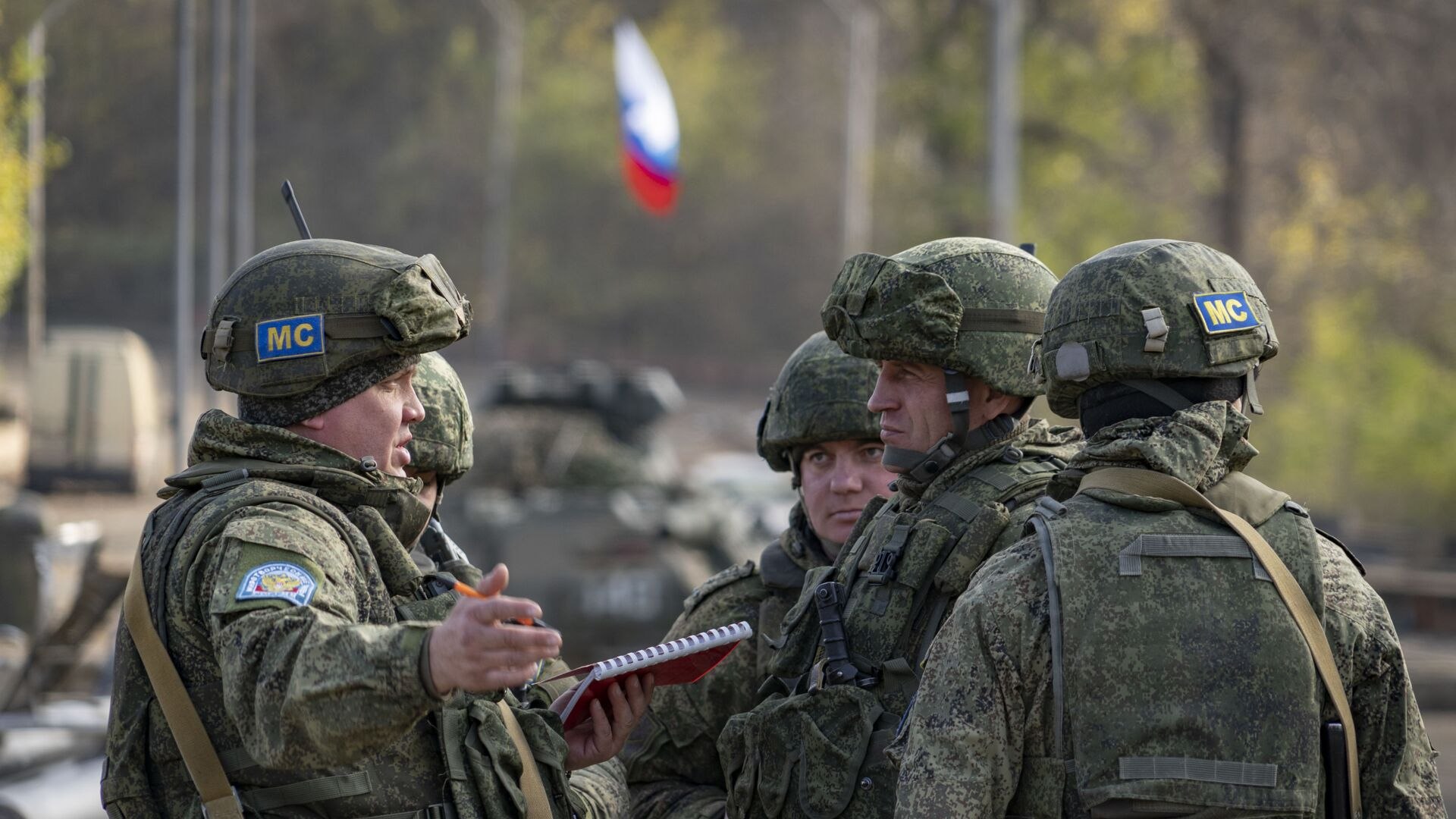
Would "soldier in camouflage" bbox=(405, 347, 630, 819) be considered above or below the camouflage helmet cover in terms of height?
below

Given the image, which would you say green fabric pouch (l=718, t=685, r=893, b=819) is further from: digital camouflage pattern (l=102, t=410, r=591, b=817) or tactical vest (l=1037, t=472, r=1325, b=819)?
tactical vest (l=1037, t=472, r=1325, b=819)

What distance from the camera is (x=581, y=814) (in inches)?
135

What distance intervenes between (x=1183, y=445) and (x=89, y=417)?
1850 centimetres

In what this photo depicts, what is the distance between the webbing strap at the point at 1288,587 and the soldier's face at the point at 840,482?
4.75 ft

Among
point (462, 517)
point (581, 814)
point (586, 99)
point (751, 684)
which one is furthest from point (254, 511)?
point (586, 99)

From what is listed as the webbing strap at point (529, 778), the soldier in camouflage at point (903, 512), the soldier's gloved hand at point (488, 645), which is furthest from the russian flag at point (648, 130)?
the soldier's gloved hand at point (488, 645)

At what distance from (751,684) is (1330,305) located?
2227 cm

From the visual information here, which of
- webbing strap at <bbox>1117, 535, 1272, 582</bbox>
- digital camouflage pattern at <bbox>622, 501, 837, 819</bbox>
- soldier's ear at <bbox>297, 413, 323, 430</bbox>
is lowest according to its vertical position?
digital camouflage pattern at <bbox>622, 501, 837, 819</bbox>

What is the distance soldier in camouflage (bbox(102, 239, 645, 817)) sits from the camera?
8.41ft

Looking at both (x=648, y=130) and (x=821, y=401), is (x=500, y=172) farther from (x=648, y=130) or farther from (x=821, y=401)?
(x=821, y=401)

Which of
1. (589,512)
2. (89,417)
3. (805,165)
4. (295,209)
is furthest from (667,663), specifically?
(805,165)

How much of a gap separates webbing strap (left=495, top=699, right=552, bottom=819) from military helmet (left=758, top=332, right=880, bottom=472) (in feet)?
4.64

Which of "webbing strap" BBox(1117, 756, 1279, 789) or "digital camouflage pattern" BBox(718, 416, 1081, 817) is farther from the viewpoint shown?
"digital camouflage pattern" BBox(718, 416, 1081, 817)

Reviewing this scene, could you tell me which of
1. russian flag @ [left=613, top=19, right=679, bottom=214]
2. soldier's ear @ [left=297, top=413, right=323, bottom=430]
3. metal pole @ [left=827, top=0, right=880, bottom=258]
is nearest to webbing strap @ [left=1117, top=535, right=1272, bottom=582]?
soldier's ear @ [left=297, top=413, right=323, bottom=430]
